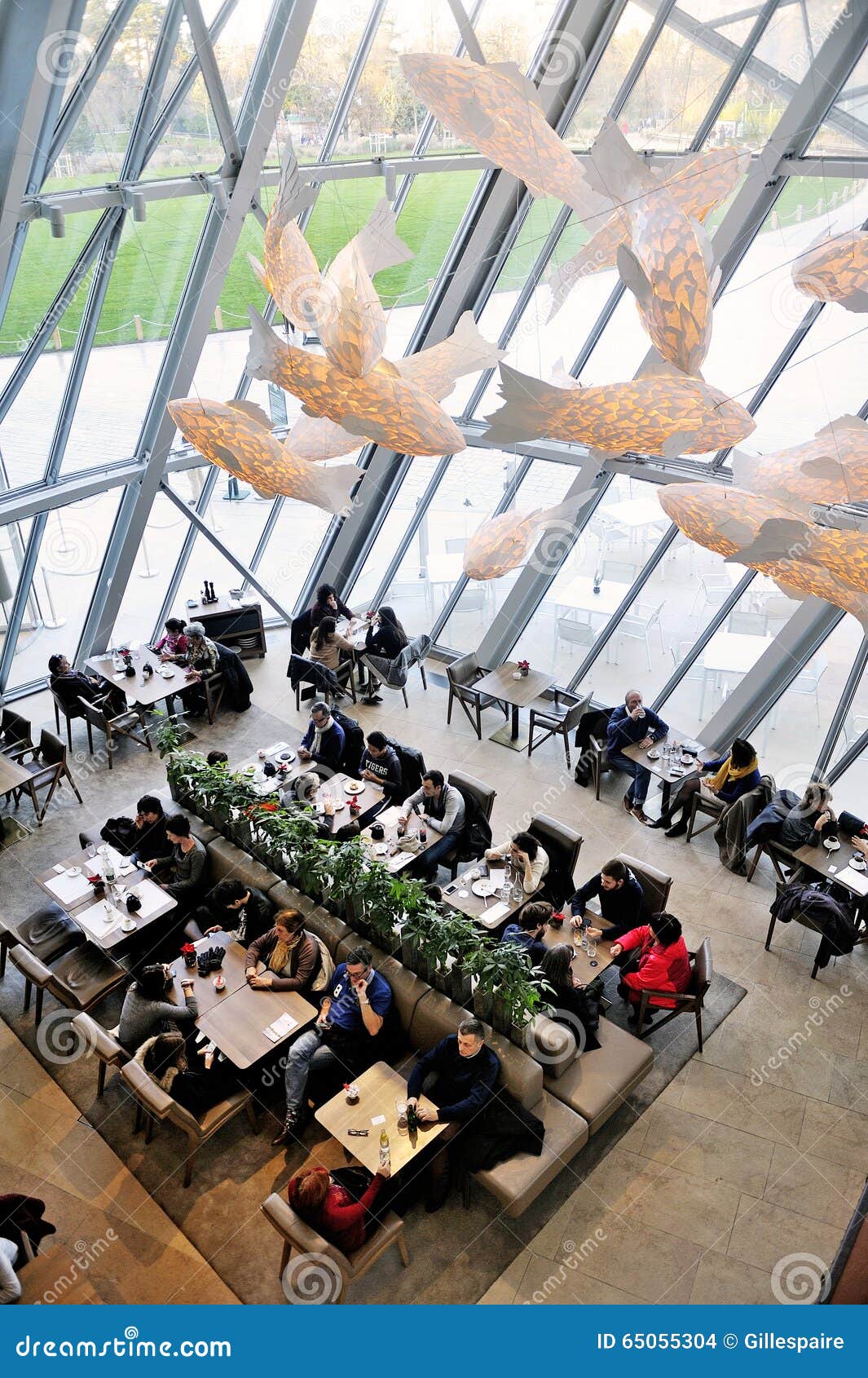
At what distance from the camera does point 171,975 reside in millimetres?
7637

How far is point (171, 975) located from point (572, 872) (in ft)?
12.1

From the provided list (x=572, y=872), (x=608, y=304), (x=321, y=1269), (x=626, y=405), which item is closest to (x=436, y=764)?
(x=572, y=872)

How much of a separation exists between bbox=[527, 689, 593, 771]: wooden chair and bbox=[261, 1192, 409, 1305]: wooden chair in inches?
242

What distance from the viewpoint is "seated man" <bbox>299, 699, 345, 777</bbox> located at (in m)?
10.4

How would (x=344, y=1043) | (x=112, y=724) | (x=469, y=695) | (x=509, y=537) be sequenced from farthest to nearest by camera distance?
(x=469, y=695) → (x=112, y=724) → (x=344, y=1043) → (x=509, y=537)

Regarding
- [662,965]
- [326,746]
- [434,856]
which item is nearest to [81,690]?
[326,746]

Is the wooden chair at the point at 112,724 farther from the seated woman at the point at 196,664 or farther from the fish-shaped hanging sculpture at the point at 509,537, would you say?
the fish-shaped hanging sculpture at the point at 509,537

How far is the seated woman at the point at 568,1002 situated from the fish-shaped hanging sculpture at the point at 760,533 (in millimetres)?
3254

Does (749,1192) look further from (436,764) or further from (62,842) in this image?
(62,842)

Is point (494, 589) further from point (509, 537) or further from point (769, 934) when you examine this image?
point (509, 537)

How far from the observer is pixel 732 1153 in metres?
7.06

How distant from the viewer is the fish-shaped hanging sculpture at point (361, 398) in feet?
17.0

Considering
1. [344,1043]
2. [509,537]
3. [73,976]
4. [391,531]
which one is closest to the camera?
[509,537]

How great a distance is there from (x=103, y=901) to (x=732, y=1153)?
17.0 feet
